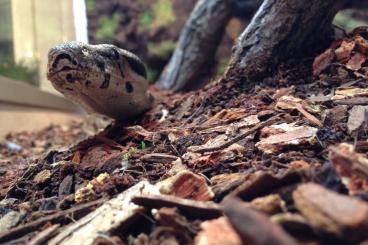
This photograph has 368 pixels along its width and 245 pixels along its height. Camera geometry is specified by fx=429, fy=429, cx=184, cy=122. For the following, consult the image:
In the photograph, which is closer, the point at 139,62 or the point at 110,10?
the point at 139,62

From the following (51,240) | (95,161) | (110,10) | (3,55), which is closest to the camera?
(51,240)

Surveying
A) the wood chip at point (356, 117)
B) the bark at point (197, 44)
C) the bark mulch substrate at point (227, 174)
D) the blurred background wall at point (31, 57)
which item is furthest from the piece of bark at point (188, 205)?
the bark at point (197, 44)

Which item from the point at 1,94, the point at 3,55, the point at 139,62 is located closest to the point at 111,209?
the point at 139,62

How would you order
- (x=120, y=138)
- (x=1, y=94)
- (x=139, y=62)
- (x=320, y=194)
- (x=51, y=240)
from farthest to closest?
1. (x=1, y=94)
2. (x=139, y=62)
3. (x=120, y=138)
4. (x=51, y=240)
5. (x=320, y=194)

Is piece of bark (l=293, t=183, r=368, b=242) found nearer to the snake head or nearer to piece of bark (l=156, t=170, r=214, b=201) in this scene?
piece of bark (l=156, t=170, r=214, b=201)

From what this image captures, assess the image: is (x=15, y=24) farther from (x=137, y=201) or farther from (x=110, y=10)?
(x=137, y=201)

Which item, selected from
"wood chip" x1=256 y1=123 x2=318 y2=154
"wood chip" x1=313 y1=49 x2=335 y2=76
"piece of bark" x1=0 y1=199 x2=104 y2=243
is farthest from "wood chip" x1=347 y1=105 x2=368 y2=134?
"piece of bark" x1=0 y1=199 x2=104 y2=243

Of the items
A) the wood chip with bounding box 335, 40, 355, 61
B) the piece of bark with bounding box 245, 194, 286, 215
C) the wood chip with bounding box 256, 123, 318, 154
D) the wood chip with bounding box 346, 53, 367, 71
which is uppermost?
the wood chip with bounding box 335, 40, 355, 61
